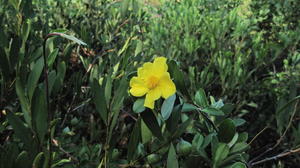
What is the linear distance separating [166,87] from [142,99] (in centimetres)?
6

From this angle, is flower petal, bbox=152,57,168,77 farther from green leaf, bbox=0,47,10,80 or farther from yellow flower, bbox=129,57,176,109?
green leaf, bbox=0,47,10,80

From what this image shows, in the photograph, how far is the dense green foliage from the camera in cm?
75

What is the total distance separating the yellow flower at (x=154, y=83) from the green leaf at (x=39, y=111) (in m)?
0.19

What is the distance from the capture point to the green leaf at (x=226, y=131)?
771 millimetres

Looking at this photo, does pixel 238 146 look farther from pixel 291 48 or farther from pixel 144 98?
pixel 291 48

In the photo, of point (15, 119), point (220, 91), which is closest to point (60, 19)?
point (220, 91)

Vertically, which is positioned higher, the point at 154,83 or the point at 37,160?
the point at 154,83

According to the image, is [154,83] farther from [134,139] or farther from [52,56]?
[52,56]

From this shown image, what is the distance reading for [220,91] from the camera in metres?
2.12

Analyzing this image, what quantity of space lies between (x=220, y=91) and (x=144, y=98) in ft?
4.80

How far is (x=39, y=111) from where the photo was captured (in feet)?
2.28

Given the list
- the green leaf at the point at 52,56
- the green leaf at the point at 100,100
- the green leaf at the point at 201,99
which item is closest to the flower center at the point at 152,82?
the green leaf at the point at 100,100

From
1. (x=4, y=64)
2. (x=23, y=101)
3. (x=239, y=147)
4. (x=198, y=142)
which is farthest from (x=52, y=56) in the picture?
(x=239, y=147)

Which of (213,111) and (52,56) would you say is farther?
(52,56)
